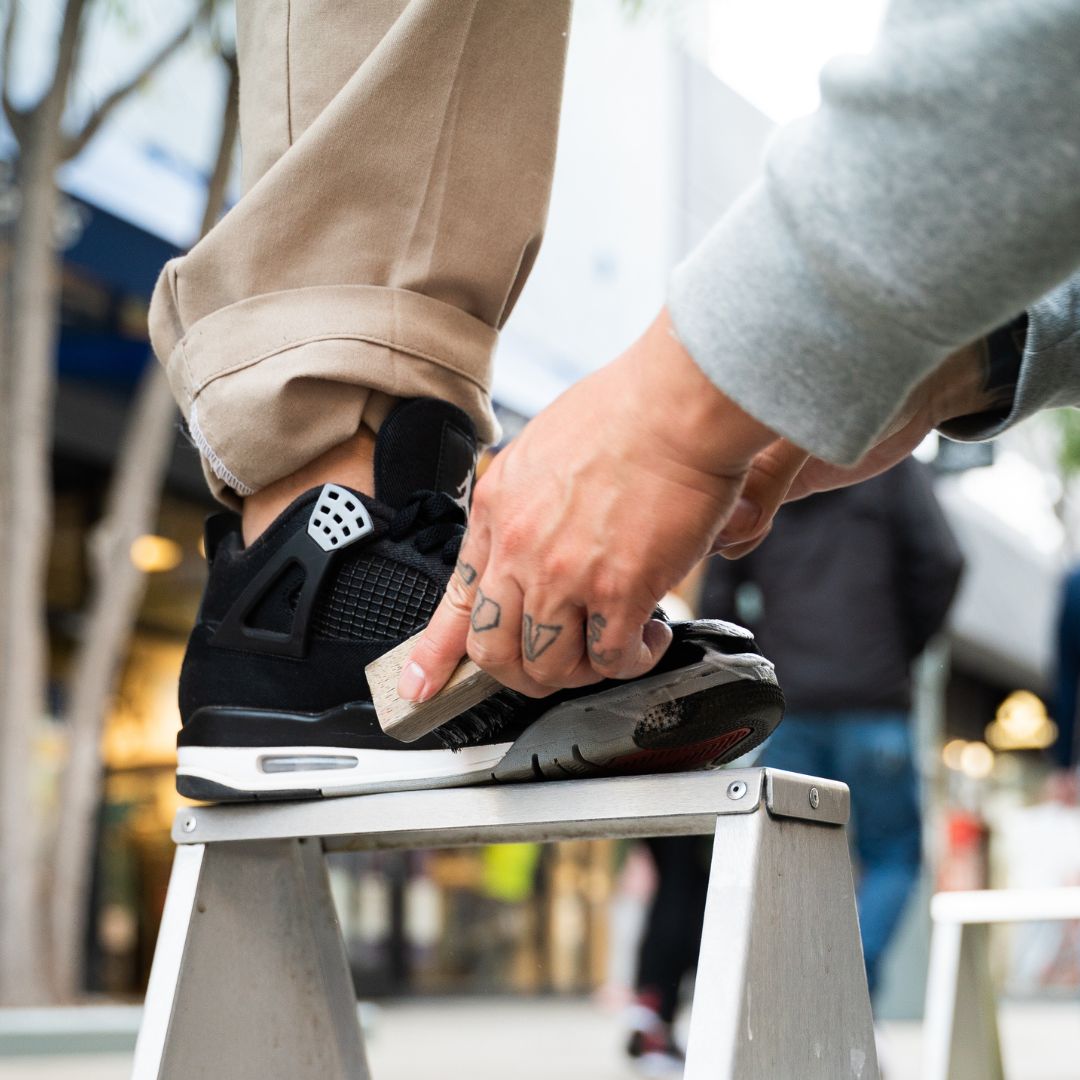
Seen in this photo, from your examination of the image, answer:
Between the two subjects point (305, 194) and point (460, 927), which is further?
point (460, 927)

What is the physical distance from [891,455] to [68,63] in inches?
169

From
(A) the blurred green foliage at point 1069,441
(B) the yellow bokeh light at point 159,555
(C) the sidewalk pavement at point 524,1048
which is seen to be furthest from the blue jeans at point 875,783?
(A) the blurred green foliage at point 1069,441

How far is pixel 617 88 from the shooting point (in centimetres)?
743

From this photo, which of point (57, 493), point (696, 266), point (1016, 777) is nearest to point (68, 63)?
point (57, 493)

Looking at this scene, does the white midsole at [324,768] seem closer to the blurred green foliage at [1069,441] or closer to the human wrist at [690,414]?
the human wrist at [690,414]

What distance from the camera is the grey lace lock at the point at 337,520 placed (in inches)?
47.0

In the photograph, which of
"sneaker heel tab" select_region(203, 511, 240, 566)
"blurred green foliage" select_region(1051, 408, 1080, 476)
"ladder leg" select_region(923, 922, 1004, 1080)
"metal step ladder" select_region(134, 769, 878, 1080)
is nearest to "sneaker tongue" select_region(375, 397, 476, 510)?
"sneaker heel tab" select_region(203, 511, 240, 566)

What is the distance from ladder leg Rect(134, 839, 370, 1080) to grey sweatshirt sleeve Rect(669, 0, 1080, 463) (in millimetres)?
800

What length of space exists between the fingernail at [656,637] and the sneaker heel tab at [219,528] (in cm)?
53

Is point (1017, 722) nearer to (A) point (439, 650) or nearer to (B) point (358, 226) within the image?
(B) point (358, 226)

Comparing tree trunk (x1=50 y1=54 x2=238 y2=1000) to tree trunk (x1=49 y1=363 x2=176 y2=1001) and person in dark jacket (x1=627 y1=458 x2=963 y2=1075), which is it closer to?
tree trunk (x1=49 y1=363 x2=176 y2=1001)

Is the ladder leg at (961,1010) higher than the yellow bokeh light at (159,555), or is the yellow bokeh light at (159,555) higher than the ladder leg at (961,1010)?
the yellow bokeh light at (159,555)

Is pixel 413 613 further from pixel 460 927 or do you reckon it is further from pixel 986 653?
pixel 986 653

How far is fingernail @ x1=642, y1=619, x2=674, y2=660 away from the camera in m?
0.96
